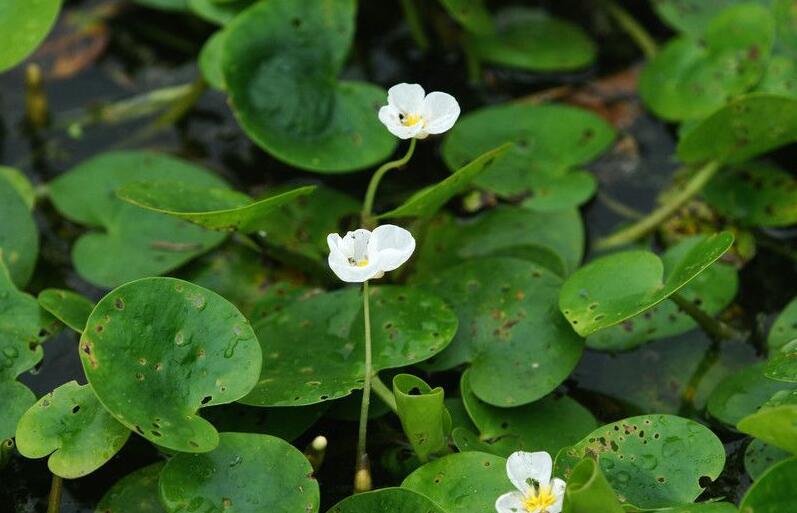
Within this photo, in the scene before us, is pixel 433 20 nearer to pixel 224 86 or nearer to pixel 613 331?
pixel 224 86

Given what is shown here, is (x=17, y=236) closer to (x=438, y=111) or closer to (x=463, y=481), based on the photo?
(x=438, y=111)

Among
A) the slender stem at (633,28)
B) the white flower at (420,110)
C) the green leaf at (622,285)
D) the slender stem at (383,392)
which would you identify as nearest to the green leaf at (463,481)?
the slender stem at (383,392)

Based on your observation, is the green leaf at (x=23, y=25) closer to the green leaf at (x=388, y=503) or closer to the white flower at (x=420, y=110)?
the white flower at (x=420, y=110)

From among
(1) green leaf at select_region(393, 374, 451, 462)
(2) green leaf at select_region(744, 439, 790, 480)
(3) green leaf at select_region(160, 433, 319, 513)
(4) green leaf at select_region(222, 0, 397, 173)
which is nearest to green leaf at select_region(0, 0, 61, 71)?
(4) green leaf at select_region(222, 0, 397, 173)

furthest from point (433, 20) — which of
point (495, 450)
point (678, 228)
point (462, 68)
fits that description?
point (495, 450)

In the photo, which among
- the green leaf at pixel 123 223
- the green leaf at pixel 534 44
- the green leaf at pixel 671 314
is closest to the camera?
the green leaf at pixel 671 314

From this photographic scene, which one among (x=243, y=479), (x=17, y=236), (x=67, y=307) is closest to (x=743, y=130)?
(x=243, y=479)
